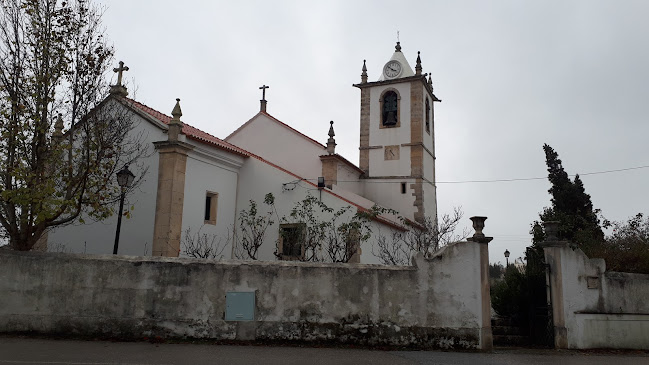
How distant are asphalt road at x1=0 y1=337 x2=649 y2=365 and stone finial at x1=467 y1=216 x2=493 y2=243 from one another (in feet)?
7.63

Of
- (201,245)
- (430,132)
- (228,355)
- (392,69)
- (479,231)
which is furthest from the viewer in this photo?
(430,132)

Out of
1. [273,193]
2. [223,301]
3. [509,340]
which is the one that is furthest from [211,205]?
[509,340]

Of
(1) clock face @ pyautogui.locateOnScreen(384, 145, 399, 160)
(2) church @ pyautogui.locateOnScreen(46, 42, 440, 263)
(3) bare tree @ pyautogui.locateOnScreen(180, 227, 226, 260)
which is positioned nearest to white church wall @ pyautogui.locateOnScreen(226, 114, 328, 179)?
(2) church @ pyautogui.locateOnScreen(46, 42, 440, 263)

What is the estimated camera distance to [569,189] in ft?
96.5

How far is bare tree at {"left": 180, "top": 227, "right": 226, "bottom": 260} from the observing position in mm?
17250

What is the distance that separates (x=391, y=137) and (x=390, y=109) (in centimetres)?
201

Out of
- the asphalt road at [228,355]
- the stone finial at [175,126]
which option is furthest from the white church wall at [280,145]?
the asphalt road at [228,355]

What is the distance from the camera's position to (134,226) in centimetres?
1744

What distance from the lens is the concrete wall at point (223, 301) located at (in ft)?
32.0

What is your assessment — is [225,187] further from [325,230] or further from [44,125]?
[44,125]

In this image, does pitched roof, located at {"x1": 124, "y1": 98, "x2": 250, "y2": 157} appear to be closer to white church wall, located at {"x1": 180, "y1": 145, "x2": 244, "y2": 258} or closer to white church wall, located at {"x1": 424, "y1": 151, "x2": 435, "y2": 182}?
white church wall, located at {"x1": 180, "y1": 145, "x2": 244, "y2": 258}

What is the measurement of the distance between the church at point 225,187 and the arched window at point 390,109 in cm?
228

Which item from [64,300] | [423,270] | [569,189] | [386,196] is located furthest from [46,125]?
[569,189]

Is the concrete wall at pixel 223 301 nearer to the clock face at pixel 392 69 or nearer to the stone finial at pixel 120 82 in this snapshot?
the stone finial at pixel 120 82
